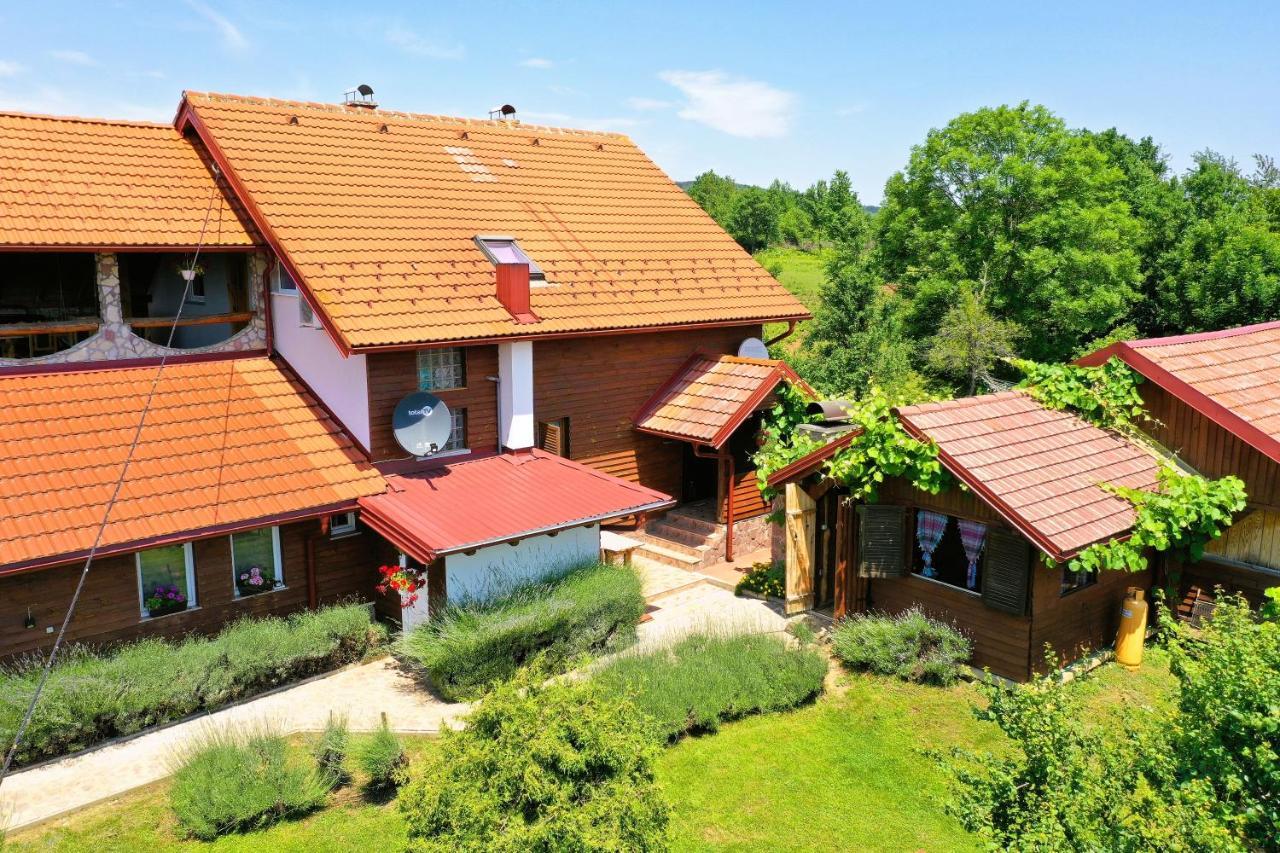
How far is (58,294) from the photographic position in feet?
51.7

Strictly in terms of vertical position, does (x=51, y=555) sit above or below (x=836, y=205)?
below

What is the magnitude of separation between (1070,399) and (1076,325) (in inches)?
860

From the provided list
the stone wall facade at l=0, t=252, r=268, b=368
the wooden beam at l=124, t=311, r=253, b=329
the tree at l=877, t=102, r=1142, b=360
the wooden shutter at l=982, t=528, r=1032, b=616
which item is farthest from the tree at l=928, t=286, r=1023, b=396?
the stone wall facade at l=0, t=252, r=268, b=368

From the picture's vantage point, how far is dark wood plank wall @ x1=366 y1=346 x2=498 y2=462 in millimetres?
15055

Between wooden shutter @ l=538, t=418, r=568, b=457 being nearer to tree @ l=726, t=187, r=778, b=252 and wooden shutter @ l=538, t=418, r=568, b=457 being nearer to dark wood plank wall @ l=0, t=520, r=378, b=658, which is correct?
dark wood plank wall @ l=0, t=520, r=378, b=658

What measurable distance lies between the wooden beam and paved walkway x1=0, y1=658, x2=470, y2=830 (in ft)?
20.7

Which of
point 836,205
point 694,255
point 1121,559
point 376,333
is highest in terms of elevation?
point 836,205

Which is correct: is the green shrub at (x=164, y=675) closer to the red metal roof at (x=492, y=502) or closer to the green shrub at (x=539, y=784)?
the red metal roof at (x=492, y=502)

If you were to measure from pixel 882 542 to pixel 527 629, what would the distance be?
5280 mm

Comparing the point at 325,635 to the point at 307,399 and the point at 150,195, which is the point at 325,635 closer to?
the point at 307,399

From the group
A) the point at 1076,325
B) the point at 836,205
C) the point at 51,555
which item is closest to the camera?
the point at 51,555

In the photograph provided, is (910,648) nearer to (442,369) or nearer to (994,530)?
(994,530)

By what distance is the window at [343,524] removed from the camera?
572 inches

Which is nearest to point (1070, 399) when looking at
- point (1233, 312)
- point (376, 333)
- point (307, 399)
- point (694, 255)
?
point (694, 255)
